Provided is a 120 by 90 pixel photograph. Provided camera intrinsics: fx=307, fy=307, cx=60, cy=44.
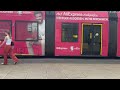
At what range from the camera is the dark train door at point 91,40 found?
703 inches

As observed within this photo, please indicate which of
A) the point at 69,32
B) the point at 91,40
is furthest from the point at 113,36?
the point at 69,32

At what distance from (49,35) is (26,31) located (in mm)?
1344

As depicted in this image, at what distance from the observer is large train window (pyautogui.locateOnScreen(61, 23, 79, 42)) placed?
703 inches

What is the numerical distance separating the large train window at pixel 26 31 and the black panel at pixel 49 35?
2.08 feet

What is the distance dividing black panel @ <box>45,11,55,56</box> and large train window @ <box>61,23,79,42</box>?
675 millimetres

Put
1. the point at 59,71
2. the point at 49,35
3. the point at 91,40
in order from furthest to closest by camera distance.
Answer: the point at 91,40 → the point at 49,35 → the point at 59,71

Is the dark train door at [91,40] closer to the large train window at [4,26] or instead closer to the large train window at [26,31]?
the large train window at [26,31]

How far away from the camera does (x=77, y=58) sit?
1800cm

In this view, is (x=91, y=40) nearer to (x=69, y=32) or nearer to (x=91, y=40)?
(x=91, y=40)

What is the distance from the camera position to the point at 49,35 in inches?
693

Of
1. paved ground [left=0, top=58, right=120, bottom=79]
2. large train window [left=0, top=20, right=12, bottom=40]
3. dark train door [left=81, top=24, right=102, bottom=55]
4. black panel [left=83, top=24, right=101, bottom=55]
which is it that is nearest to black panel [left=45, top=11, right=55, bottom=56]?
paved ground [left=0, top=58, right=120, bottom=79]
